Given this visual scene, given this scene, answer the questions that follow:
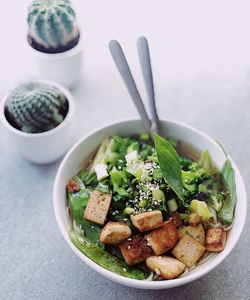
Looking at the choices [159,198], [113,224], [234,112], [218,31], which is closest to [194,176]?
[159,198]

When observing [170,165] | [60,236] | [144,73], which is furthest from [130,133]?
[60,236]

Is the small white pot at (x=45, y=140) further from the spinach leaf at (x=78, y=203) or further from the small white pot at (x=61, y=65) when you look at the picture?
the spinach leaf at (x=78, y=203)

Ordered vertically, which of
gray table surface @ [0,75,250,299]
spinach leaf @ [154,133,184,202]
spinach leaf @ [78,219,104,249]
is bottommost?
gray table surface @ [0,75,250,299]

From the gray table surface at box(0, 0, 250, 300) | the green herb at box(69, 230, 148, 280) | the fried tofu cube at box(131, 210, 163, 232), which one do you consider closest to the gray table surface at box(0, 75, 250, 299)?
the gray table surface at box(0, 0, 250, 300)

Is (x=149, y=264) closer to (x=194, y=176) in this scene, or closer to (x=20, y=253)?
(x=194, y=176)

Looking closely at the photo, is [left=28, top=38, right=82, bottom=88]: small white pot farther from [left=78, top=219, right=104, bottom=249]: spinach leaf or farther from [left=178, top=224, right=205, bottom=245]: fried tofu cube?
[left=178, top=224, right=205, bottom=245]: fried tofu cube

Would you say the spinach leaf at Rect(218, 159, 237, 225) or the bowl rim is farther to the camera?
the bowl rim

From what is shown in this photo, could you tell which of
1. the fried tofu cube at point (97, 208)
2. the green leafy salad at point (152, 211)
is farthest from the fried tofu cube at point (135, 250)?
the fried tofu cube at point (97, 208)
